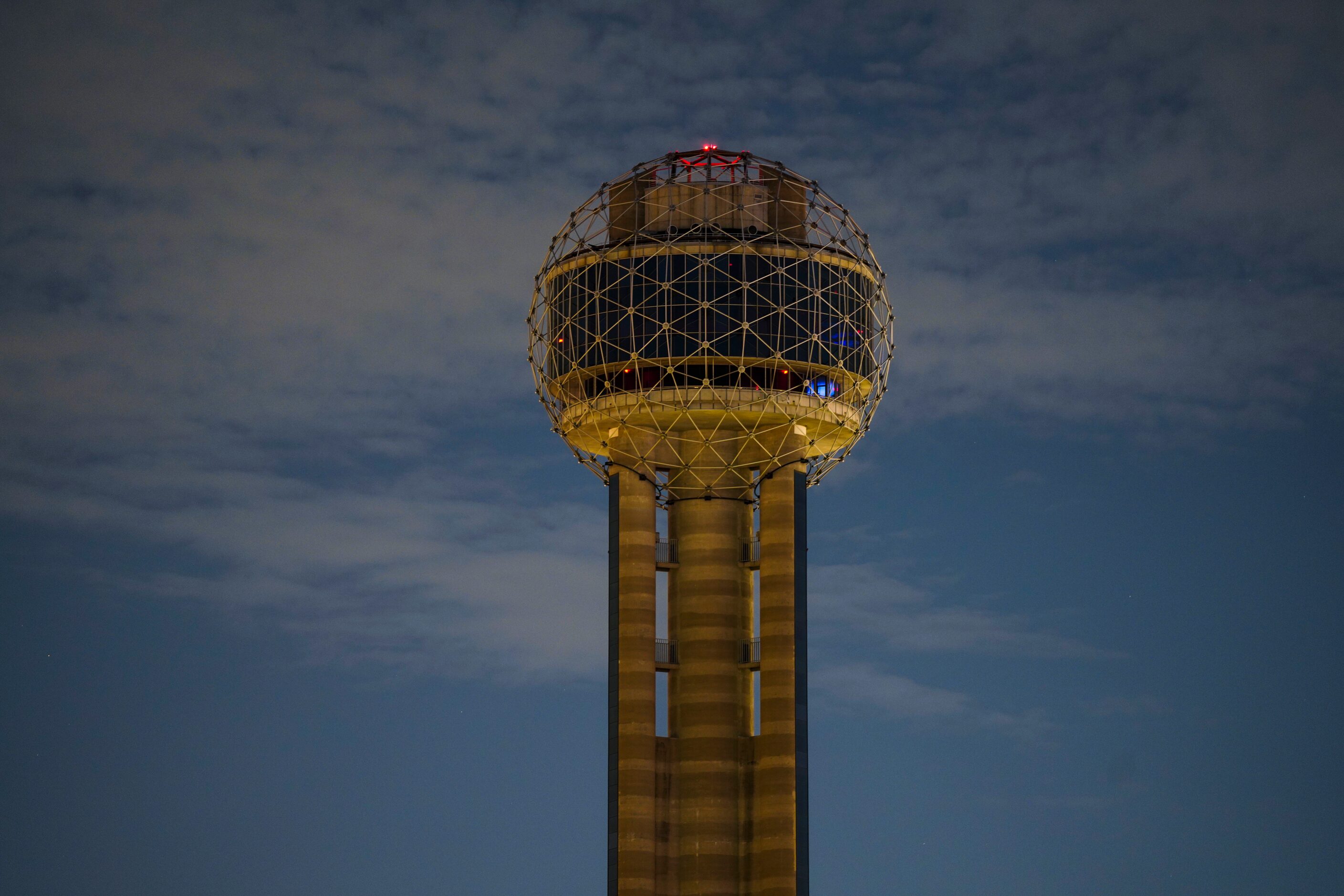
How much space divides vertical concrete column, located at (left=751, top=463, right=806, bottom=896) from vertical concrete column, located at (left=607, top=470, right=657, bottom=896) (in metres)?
6.58

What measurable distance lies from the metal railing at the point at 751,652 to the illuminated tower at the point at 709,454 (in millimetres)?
121

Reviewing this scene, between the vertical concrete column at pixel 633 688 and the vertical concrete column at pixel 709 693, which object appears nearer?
the vertical concrete column at pixel 633 688

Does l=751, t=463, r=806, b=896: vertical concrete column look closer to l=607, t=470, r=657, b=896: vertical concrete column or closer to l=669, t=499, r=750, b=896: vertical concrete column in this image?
l=669, t=499, r=750, b=896: vertical concrete column

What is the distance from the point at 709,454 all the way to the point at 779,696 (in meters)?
15.8

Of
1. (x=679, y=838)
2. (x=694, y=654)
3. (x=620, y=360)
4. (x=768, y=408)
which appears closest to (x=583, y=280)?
(x=620, y=360)

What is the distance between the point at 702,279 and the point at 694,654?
75.9ft

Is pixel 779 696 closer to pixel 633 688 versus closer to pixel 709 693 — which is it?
pixel 709 693

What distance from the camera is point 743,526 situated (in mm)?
130250

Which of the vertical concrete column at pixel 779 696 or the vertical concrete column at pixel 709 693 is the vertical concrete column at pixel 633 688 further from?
the vertical concrete column at pixel 779 696

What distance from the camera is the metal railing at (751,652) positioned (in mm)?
127562

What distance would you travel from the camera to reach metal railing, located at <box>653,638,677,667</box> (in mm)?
127625

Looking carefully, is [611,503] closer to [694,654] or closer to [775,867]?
[694,654]

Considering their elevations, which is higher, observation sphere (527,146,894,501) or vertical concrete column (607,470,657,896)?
observation sphere (527,146,894,501)

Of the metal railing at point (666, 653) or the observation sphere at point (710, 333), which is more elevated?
the observation sphere at point (710, 333)
